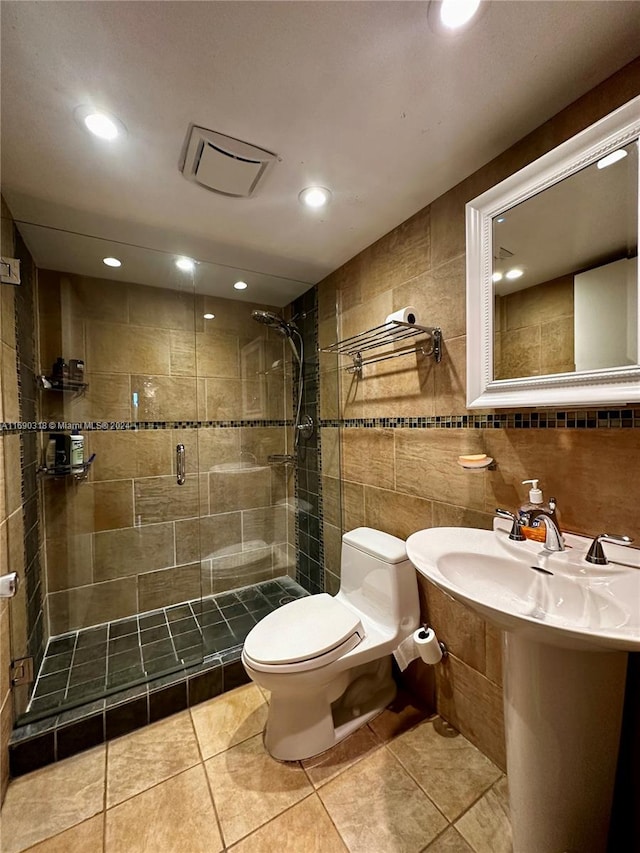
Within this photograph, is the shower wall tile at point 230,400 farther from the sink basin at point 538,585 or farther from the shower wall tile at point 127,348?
the sink basin at point 538,585

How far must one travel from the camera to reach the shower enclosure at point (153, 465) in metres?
1.89

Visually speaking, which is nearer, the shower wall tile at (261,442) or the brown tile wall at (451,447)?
the brown tile wall at (451,447)

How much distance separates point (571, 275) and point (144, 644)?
8.46ft

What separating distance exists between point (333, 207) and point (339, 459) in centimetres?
134

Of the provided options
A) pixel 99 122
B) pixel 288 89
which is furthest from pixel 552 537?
pixel 99 122

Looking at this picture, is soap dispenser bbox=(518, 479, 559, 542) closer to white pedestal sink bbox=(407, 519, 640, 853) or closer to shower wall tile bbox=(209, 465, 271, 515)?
white pedestal sink bbox=(407, 519, 640, 853)

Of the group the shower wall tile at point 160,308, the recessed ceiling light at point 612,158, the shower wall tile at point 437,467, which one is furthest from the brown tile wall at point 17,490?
the recessed ceiling light at point 612,158

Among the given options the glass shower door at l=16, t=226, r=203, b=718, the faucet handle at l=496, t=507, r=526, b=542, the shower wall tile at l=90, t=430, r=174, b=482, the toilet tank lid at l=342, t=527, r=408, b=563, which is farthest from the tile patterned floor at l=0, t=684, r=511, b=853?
the shower wall tile at l=90, t=430, r=174, b=482

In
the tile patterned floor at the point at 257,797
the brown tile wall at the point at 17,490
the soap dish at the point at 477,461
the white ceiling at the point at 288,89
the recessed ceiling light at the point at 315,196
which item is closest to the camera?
Result: the white ceiling at the point at 288,89

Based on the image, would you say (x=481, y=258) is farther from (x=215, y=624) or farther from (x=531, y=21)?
(x=215, y=624)

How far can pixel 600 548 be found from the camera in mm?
921

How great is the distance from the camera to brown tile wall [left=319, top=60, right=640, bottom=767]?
3.30 feet

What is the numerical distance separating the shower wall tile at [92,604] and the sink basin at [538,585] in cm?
200

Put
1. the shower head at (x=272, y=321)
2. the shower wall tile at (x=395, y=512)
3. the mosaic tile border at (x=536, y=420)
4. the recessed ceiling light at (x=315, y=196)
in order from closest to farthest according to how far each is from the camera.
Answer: the mosaic tile border at (x=536, y=420)
the recessed ceiling light at (x=315, y=196)
the shower wall tile at (x=395, y=512)
the shower head at (x=272, y=321)
